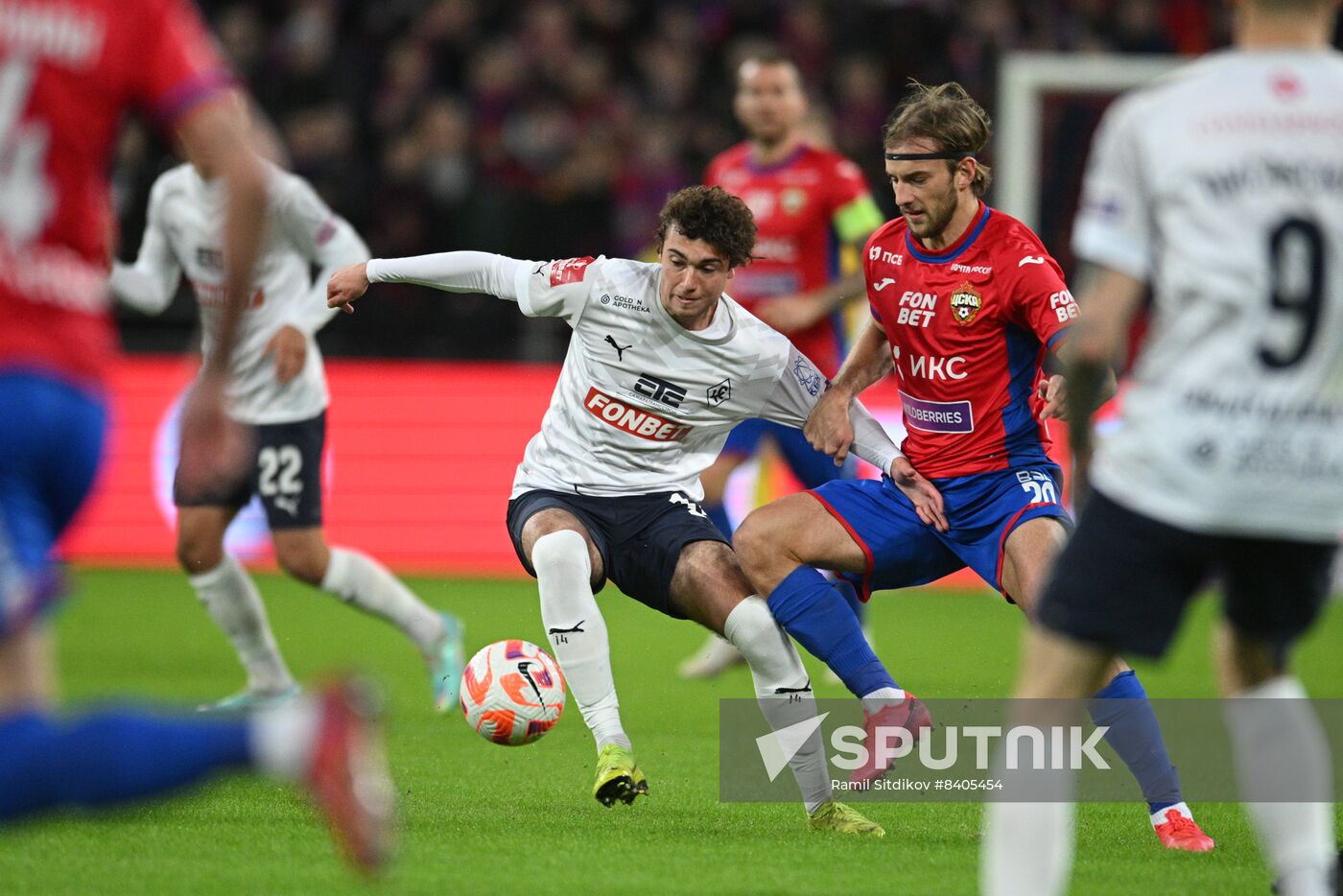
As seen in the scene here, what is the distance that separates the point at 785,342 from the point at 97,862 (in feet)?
8.74

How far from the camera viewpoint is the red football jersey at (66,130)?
2.95 m

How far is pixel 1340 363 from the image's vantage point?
3.24 m

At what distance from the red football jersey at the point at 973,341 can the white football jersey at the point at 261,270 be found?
9.26ft

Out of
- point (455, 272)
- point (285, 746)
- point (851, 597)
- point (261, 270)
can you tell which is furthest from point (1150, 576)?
point (261, 270)

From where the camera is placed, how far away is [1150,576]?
3330mm

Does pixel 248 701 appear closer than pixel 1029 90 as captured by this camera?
Yes

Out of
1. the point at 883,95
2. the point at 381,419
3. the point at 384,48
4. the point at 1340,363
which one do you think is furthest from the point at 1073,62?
the point at 1340,363

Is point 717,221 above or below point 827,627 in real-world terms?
above

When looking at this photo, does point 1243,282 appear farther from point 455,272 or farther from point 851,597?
point 851,597

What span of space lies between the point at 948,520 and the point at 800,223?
3.65 m

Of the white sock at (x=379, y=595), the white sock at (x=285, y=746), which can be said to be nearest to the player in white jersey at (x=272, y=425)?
the white sock at (x=379, y=595)

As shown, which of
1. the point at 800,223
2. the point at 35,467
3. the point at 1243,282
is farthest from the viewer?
the point at 800,223

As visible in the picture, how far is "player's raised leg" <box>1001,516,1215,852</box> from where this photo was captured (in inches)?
196

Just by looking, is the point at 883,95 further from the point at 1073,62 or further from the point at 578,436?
the point at 578,436
